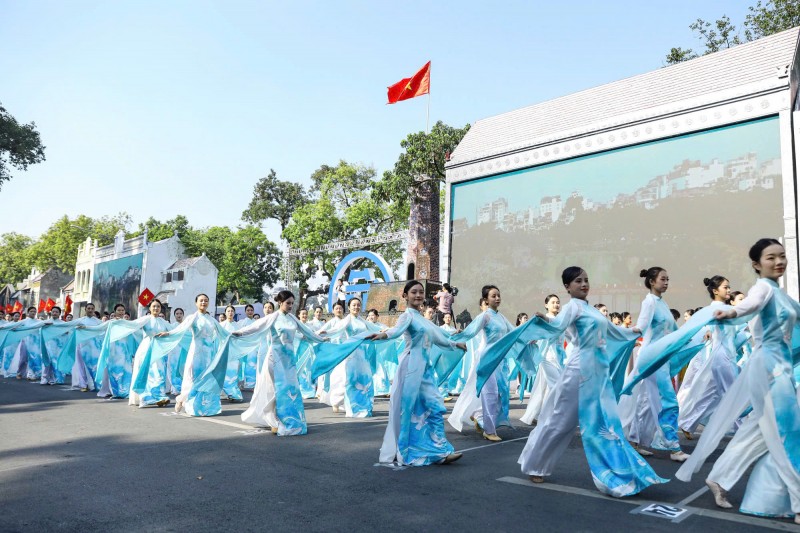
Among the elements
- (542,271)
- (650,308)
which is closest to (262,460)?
(650,308)

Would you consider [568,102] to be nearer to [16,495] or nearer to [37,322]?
[37,322]

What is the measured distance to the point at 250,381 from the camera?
13148 mm

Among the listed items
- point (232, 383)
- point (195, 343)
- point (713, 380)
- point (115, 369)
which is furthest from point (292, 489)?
point (115, 369)

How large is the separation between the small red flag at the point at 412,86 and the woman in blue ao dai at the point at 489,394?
59.3 feet

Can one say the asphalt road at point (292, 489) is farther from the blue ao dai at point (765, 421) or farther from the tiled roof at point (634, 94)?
the tiled roof at point (634, 94)

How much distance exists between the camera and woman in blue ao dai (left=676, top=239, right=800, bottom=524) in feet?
12.1

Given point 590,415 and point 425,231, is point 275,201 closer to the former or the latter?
point 425,231

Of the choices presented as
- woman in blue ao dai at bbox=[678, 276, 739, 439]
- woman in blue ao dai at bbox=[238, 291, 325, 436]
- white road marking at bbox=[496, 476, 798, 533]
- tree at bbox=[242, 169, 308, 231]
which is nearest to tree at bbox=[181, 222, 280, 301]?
tree at bbox=[242, 169, 308, 231]

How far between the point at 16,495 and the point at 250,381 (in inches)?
353

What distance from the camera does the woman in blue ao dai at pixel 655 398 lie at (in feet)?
19.2

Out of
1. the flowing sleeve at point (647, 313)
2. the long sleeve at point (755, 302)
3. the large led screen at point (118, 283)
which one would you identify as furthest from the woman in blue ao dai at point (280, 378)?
the large led screen at point (118, 283)

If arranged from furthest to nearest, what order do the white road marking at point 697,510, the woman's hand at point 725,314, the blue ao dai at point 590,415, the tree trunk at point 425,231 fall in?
1. the tree trunk at point 425,231
2. the blue ao dai at point 590,415
3. the woman's hand at point 725,314
4. the white road marking at point 697,510

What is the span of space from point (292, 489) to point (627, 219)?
13.3 meters

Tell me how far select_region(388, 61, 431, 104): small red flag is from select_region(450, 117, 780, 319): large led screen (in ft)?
19.3
